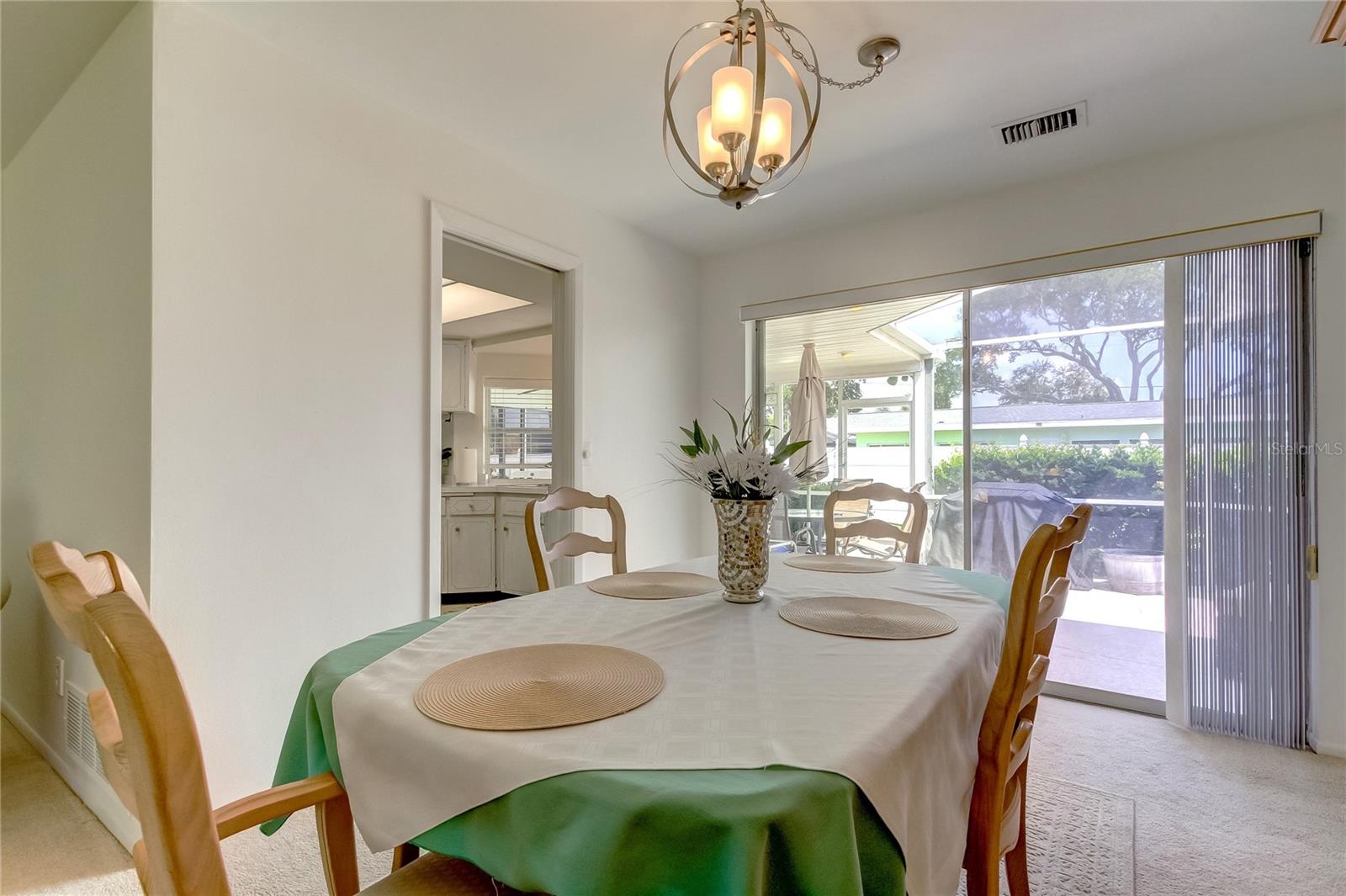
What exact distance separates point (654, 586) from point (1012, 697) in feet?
3.02

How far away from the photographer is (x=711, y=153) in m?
1.52

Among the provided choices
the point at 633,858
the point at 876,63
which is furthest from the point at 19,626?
the point at 876,63

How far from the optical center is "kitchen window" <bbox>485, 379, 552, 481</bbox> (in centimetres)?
587

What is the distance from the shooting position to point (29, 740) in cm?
247

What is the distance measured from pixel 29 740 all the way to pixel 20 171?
232 centimetres

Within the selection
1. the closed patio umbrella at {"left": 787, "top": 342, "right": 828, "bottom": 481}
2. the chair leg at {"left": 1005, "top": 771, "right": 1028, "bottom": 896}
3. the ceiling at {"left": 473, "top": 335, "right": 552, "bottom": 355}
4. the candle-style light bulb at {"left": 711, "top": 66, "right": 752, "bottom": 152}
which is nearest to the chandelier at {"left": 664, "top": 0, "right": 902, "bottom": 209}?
the candle-style light bulb at {"left": 711, "top": 66, "right": 752, "bottom": 152}

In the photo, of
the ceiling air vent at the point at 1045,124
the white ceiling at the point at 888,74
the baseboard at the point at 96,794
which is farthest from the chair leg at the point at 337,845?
the ceiling air vent at the point at 1045,124

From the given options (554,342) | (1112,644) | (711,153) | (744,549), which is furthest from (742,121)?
(1112,644)

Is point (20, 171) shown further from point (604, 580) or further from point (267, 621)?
point (604, 580)

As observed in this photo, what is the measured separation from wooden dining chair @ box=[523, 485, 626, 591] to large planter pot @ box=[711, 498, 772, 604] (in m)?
0.63

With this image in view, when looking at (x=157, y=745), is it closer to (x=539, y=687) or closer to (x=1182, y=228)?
(x=539, y=687)

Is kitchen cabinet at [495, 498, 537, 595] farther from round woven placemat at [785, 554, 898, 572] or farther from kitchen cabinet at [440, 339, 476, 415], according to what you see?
round woven placemat at [785, 554, 898, 572]

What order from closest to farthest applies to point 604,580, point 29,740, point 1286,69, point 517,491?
point 604,580 < point 1286,69 < point 29,740 < point 517,491

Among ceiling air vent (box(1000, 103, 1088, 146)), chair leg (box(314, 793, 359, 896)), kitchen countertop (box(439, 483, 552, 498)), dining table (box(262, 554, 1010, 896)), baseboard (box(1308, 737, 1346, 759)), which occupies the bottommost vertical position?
A: baseboard (box(1308, 737, 1346, 759))
